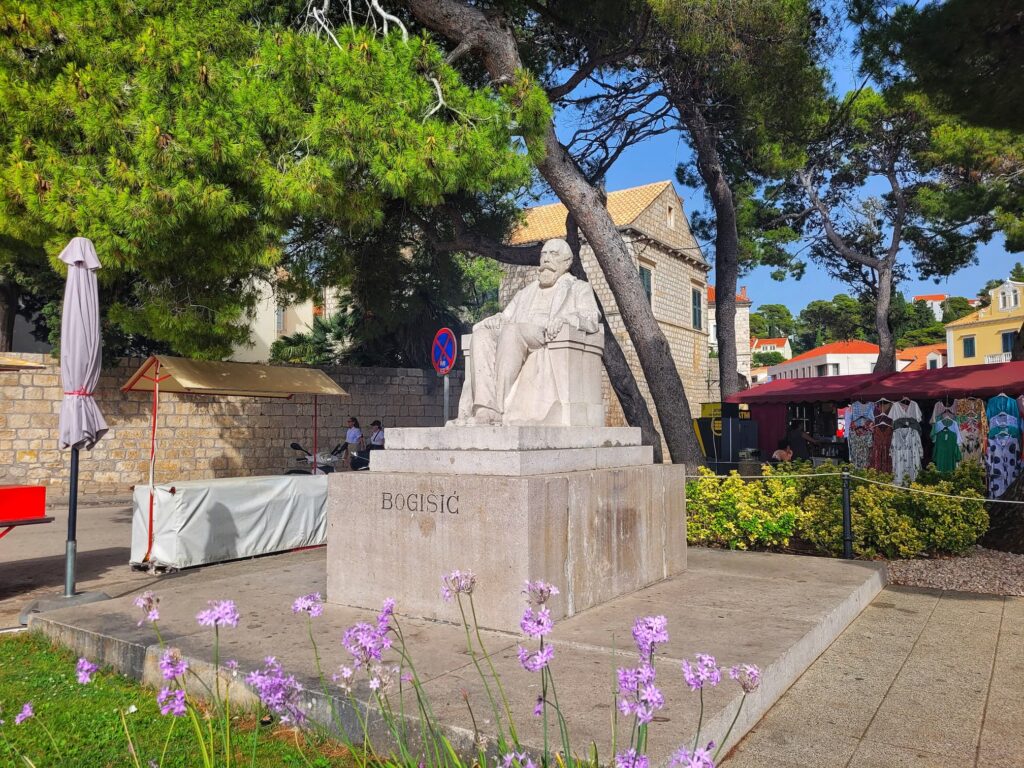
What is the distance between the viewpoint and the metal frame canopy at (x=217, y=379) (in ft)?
29.8

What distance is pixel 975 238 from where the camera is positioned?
19469 mm

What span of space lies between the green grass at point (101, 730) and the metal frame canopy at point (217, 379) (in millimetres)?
4617

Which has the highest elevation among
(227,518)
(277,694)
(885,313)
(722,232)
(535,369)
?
(722,232)

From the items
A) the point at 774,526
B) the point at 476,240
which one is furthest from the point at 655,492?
the point at 476,240

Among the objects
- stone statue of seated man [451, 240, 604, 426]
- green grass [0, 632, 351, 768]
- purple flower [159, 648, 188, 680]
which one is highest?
stone statue of seated man [451, 240, 604, 426]

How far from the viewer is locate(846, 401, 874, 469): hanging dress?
14.0 m

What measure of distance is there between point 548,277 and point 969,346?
2092 inches

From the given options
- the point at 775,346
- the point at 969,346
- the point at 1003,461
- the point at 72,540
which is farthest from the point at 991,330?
the point at 72,540

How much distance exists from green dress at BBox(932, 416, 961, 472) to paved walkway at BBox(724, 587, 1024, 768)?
27.8 ft

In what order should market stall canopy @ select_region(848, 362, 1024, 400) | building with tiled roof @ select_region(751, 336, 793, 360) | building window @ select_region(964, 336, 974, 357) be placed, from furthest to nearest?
building with tiled roof @ select_region(751, 336, 793, 360) < building window @ select_region(964, 336, 974, 357) < market stall canopy @ select_region(848, 362, 1024, 400)

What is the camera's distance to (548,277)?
5.52 metres

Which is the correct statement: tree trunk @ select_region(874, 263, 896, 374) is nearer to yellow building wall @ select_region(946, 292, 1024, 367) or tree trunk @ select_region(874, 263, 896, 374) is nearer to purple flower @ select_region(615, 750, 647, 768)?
purple flower @ select_region(615, 750, 647, 768)

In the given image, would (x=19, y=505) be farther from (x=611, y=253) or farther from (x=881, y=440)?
(x=881, y=440)

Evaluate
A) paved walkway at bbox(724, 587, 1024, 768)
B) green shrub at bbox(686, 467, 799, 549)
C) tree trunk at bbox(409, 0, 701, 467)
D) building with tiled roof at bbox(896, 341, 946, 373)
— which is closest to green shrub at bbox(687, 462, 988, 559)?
green shrub at bbox(686, 467, 799, 549)
